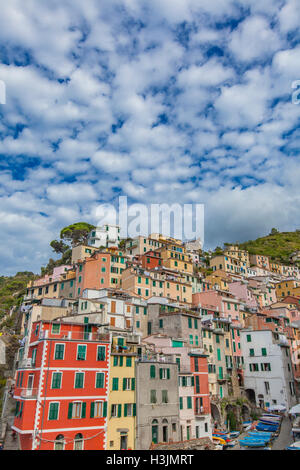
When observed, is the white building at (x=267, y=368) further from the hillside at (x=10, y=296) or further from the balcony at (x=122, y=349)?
the hillside at (x=10, y=296)

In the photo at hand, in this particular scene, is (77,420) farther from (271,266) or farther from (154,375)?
(271,266)

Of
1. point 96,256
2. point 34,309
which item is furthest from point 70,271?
point 34,309

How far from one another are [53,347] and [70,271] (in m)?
33.8

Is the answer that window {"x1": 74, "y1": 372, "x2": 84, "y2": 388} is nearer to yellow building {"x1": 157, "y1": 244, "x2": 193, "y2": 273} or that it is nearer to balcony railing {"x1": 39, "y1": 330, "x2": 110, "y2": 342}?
balcony railing {"x1": 39, "y1": 330, "x2": 110, "y2": 342}

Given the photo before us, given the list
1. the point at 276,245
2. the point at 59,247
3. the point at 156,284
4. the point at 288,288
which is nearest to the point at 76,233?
the point at 59,247

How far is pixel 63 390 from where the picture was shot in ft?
103

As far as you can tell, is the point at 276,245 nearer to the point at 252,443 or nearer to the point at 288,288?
the point at 288,288

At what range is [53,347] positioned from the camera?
32.0 m

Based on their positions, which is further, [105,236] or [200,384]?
[105,236]

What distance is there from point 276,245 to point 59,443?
14154 cm

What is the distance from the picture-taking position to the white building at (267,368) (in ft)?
160

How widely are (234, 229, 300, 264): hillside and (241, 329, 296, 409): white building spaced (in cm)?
8425

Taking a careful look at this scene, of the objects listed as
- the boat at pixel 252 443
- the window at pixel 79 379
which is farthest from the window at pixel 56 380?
the boat at pixel 252 443

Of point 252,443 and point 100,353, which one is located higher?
point 100,353
